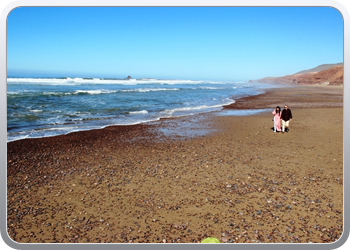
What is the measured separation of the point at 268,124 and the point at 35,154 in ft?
37.3

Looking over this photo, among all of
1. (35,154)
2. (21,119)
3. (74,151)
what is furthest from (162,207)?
(21,119)

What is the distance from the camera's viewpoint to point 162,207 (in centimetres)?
472

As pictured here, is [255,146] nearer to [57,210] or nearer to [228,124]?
[228,124]

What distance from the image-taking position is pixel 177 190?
545 centimetres

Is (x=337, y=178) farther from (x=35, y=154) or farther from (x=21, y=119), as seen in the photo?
(x=21, y=119)

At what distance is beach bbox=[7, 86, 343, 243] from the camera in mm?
3900

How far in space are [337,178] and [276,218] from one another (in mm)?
2312

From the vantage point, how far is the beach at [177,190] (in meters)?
3.90

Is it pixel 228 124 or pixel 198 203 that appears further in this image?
pixel 228 124
